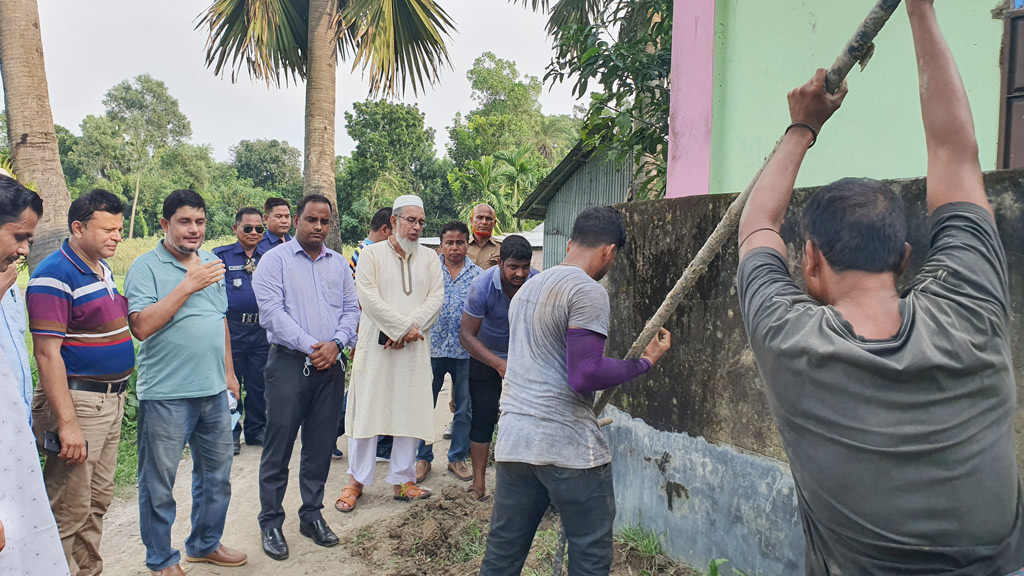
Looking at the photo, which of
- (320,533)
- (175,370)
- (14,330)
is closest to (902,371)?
(14,330)

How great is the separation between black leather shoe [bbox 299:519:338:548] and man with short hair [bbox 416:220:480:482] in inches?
43.5

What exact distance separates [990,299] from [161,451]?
11.1ft

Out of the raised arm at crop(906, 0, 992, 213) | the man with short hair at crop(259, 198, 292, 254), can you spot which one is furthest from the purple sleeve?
the man with short hair at crop(259, 198, 292, 254)

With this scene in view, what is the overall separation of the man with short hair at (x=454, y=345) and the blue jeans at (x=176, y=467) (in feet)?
5.64

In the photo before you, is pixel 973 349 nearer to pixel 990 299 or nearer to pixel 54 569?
pixel 990 299

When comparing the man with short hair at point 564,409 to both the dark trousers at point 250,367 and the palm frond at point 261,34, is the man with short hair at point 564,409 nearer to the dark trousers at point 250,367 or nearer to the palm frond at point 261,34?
the dark trousers at point 250,367

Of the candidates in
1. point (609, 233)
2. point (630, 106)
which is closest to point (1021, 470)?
point (609, 233)

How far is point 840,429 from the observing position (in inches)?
51.9

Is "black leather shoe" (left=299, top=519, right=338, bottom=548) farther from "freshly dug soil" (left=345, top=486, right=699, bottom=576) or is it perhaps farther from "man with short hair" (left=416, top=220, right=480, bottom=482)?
"man with short hair" (left=416, top=220, right=480, bottom=482)

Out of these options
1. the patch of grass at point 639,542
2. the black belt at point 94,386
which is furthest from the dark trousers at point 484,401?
the black belt at point 94,386

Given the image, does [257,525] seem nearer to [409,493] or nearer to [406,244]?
[409,493]

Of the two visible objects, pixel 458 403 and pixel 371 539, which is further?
pixel 458 403

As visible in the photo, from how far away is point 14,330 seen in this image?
2.45 meters

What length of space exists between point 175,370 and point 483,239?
11.8ft
